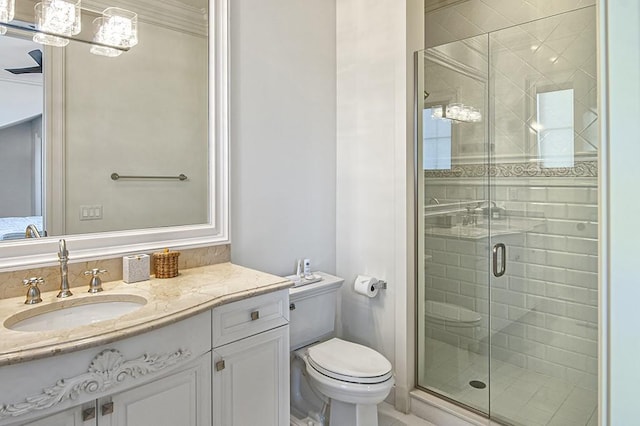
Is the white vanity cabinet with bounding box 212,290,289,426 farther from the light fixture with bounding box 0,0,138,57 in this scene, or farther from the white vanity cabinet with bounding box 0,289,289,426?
the light fixture with bounding box 0,0,138,57

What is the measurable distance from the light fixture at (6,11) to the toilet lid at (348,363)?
1.87 m

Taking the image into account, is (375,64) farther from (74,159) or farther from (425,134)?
(74,159)

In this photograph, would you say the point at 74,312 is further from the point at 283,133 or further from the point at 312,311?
the point at 283,133

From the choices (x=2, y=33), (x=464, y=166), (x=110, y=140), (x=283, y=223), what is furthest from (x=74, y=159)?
(x=464, y=166)

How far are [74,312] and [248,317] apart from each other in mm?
621


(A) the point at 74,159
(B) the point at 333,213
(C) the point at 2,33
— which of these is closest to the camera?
(C) the point at 2,33

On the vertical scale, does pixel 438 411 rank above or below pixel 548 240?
below

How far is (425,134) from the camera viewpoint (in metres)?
2.29

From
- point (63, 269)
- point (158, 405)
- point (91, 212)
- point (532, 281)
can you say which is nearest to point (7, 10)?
point (91, 212)

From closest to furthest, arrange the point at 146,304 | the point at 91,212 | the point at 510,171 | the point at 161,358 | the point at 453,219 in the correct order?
1. the point at 161,358
2. the point at 146,304
3. the point at 91,212
4. the point at 510,171
5. the point at 453,219

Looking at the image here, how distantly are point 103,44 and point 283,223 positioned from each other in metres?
1.23

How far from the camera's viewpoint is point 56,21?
158 centimetres

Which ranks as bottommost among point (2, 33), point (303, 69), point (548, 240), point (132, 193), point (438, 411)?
point (438, 411)

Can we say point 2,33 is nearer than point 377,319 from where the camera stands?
Yes
